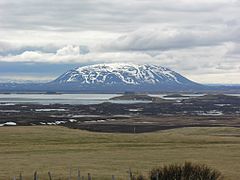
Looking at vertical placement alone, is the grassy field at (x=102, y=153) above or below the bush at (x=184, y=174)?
below

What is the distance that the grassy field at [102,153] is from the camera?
37812 millimetres

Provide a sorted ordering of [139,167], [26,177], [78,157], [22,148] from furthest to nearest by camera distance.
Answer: [22,148] < [78,157] < [139,167] < [26,177]

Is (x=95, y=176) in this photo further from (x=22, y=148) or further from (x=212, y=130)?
(x=212, y=130)

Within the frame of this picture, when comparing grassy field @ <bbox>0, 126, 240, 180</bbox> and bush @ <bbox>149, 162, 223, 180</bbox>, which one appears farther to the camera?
grassy field @ <bbox>0, 126, 240, 180</bbox>

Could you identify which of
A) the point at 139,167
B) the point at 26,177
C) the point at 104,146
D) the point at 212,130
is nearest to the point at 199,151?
the point at 104,146

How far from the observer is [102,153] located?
165 feet

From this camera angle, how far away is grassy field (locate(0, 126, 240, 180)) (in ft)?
124

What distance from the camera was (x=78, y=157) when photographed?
46812mm

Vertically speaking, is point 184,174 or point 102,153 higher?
point 184,174

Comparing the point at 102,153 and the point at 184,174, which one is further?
the point at 102,153

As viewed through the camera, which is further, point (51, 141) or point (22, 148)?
point (51, 141)

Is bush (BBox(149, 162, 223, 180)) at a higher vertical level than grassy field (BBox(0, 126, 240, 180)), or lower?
higher

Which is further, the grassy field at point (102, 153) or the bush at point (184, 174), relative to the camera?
the grassy field at point (102, 153)

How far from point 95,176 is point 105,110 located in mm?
121936
